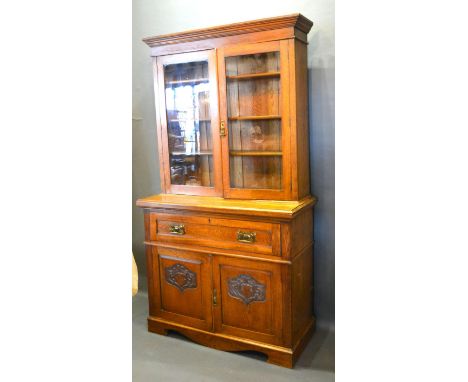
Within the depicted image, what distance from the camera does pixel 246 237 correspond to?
227 cm

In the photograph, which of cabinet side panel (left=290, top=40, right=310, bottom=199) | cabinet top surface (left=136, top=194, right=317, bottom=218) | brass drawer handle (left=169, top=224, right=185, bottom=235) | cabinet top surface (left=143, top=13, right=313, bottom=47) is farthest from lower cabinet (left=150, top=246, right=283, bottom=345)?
cabinet top surface (left=143, top=13, right=313, bottom=47)

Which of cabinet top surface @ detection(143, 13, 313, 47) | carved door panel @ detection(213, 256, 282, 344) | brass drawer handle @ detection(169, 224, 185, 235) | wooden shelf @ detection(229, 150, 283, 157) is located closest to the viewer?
cabinet top surface @ detection(143, 13, 313, 47)

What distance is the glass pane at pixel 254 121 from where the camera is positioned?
234 cm

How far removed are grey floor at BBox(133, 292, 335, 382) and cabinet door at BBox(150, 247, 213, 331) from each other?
0.49 feet

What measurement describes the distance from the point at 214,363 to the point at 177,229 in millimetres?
773

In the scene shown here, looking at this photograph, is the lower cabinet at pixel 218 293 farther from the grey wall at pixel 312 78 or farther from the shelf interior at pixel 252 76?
the shelf interior at pixel 252 76

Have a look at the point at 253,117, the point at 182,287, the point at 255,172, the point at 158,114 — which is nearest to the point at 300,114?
the point at 253,117

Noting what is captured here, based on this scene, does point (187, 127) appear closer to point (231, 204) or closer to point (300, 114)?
point (231, 204)

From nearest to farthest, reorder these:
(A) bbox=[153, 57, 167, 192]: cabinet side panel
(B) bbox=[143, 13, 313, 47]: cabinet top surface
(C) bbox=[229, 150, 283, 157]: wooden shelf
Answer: (B) bbox=[143, 13, 313, 47]: cabinet top surface, (C) bbox=[229, 150, 283, 157]: wooden shelf, (A) bbox=[153, 57, 167, 192]: cabinet side panel

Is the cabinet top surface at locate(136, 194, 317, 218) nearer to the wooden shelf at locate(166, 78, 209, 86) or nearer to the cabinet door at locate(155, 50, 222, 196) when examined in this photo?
the cabinet door at locate(155, 50, 222, 196)

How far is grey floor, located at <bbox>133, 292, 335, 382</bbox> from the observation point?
7.14 feet
